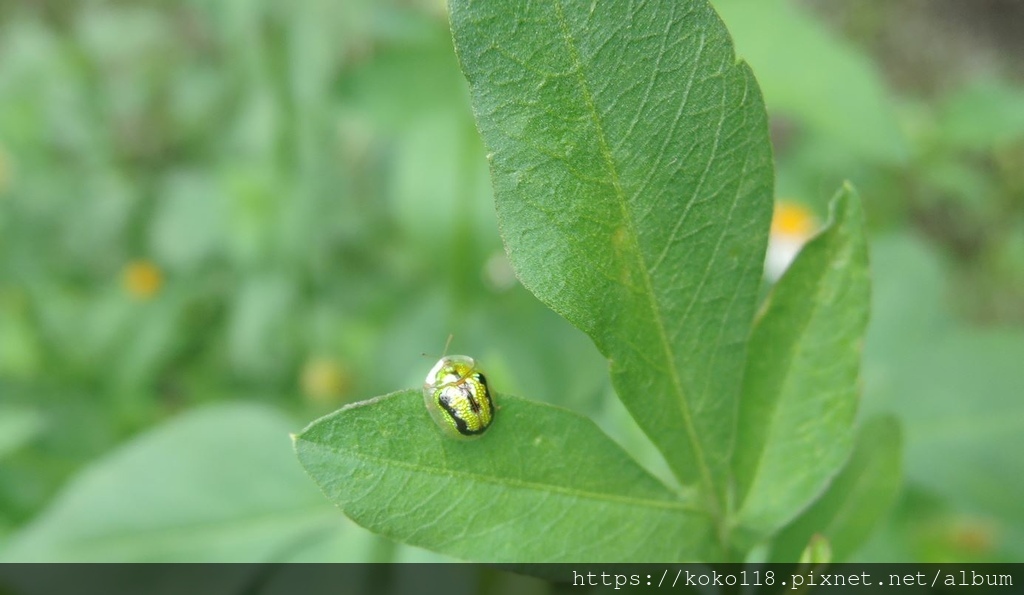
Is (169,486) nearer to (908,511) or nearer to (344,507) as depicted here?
(344,507)

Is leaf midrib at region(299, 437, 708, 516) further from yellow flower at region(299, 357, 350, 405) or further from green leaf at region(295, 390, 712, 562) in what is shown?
yellow flower at region(299, 357, 350, 405)

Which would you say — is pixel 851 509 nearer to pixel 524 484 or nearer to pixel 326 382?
pixel 524 484

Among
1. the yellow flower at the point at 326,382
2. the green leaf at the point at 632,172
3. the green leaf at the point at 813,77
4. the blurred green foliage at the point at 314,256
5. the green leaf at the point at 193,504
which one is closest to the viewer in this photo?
the green leaf at the point at 632,172

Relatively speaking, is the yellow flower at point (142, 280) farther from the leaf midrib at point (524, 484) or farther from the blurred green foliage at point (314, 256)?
the leaf midrib at point (524, 484)

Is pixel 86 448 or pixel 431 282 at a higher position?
pixel 431 282

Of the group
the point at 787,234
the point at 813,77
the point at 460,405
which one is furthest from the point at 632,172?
the point at 787,234

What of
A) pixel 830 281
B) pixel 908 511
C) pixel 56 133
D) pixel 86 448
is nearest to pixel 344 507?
pixel 830 281

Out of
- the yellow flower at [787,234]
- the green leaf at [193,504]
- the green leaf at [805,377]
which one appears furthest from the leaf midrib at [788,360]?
the yellow flower at [787,234]
